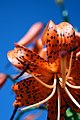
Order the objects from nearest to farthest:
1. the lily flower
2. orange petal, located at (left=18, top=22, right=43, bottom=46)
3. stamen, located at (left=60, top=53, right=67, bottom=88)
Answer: stamen, located at (left=60, top=53, right=67, bottom=88), the lily flower, orange petal, located at (left=18, top=22, right=43, bottom=46)

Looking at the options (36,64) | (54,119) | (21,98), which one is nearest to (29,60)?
(36,64)

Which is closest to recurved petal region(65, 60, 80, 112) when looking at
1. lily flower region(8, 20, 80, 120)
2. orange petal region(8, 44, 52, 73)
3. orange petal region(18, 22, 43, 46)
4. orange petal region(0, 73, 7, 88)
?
lily flower region(8, 20, 80, 120)

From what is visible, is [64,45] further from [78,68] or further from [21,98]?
[21,98]

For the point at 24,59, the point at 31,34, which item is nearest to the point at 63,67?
the point at 24,59

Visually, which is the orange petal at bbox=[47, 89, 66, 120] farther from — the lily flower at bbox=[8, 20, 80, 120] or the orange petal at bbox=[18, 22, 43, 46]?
the orange petal at bbox=[18, 22, 43, 46]

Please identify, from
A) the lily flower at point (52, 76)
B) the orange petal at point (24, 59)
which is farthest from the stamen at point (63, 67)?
the orange petal at point (24, 59)

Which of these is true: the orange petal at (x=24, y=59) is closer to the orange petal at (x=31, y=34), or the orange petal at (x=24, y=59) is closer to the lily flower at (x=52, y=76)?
the lily flower at (x=52, y=76)

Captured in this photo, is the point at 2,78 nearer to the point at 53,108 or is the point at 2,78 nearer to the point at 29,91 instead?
the point at 29,91
